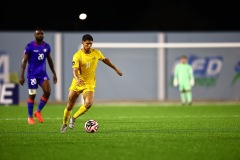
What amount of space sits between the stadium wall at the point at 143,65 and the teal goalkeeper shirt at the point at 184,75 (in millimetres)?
2773

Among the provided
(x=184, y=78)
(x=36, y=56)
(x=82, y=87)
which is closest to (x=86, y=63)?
(x=82, y=87)

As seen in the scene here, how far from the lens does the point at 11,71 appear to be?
3334 centimetres

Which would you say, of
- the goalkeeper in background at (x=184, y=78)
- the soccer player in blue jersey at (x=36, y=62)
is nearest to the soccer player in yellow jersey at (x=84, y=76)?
the soccer player in blue jersey at (x=36, y=62)

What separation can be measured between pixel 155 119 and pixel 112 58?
43.3 ft

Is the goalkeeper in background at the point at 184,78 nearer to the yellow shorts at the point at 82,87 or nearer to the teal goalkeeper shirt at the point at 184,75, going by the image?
the teal goalkeeper shirt at the point at 184,75

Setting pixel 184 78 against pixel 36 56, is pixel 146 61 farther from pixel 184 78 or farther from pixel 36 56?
pixel 36 56

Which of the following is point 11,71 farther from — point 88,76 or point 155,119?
point 88,76

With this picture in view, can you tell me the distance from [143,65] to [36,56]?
15392mm

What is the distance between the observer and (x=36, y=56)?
1862 centimetres

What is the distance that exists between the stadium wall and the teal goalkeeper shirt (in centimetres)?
277

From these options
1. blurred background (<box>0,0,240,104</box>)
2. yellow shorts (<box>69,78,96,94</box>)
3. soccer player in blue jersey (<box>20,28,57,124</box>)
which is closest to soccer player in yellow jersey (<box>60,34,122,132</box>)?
yellow shorts (<box>69,78,96,94</box>)

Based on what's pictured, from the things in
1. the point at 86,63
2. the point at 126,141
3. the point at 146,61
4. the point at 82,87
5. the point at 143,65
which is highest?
the point at 146,61
